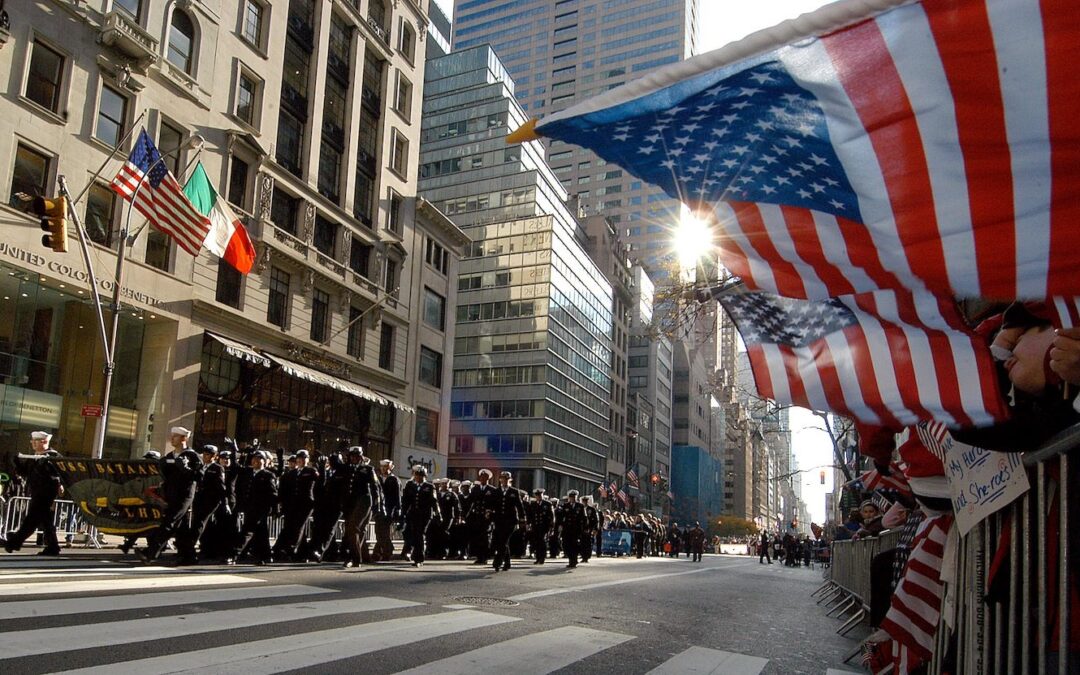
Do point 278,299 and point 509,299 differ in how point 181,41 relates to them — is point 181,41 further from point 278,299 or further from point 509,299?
point 509,299

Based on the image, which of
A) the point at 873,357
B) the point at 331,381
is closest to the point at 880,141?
the point at 873,357

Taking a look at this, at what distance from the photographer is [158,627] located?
6020mm

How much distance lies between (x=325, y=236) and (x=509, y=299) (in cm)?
3406

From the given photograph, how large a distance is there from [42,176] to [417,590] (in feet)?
60.3

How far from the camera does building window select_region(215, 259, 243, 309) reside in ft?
94.2

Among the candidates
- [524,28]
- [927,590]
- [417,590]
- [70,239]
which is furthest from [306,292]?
[524,28]

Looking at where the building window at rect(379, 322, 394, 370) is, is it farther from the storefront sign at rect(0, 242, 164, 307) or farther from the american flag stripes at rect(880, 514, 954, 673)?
the american flag stripes at rect(880, 514, 954, 673)

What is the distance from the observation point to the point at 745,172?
3.22 meters

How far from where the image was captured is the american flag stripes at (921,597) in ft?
16.2

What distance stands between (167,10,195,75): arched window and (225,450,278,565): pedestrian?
1827cm

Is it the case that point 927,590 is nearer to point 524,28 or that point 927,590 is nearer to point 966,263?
point 966,263

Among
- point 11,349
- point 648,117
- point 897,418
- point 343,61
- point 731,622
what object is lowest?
point 731,622

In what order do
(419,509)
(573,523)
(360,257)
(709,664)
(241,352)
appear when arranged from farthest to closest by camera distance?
(360,257), (241,352), (573,523), (419,509), (709,664)

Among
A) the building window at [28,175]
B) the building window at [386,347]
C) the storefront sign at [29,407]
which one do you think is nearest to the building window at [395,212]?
the building window at [386,347]
